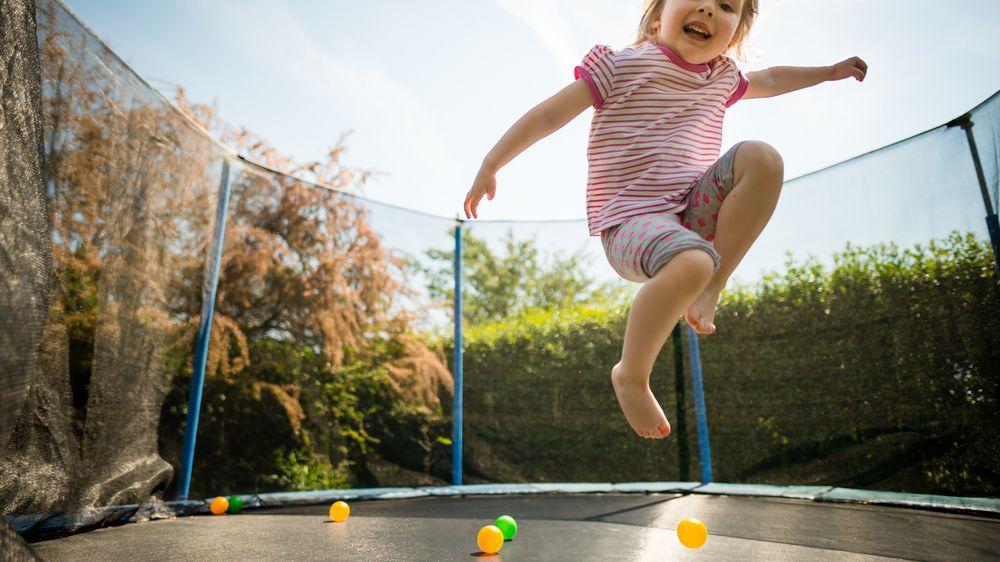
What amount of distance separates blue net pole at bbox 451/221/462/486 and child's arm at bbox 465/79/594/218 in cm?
247

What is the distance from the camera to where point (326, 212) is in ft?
11.8

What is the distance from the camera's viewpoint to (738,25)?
4.70 ft

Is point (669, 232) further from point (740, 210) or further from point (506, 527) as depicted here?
point (506, 527)

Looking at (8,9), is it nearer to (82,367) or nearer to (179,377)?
(82,367)

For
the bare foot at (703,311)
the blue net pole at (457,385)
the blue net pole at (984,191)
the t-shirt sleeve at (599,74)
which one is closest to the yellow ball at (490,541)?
the bare foot at (703,311)

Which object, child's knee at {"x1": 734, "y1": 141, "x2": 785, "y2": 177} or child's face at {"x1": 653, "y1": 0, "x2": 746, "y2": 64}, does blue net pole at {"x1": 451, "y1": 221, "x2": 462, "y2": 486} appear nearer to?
child's face at {"x1": 653, "y1": 0, "x2": 746, "y2": 64}

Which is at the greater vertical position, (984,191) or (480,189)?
(984,191)

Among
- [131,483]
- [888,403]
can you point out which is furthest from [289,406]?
[888,403]

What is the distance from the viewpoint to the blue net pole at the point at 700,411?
326cm

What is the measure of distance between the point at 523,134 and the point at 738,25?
592 millimetres

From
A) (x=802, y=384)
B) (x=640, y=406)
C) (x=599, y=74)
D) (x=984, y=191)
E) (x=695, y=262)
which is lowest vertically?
(x=640, y=406)

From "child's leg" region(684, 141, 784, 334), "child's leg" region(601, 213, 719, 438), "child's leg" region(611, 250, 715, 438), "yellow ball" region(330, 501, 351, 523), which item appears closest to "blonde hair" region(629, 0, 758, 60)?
"child's leg" region(684, 141, 784, 334)

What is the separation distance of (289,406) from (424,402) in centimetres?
78

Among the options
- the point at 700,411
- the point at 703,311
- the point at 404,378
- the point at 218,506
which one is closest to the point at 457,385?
the point at 404,378
